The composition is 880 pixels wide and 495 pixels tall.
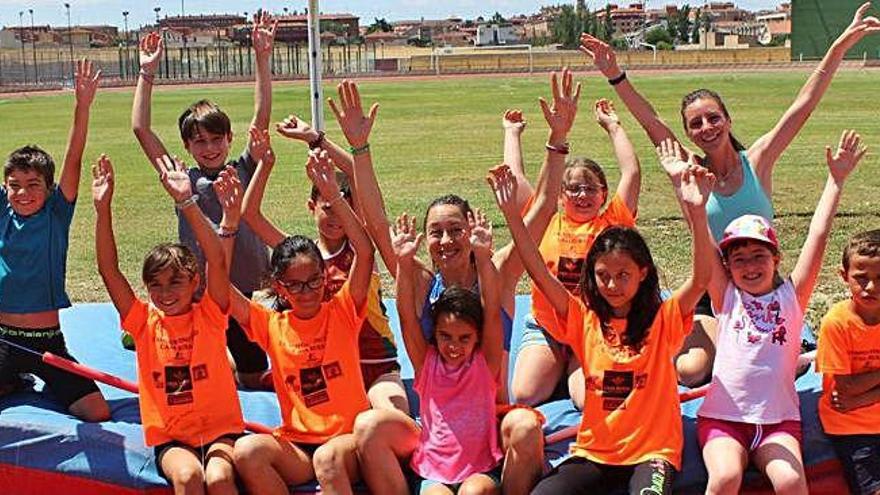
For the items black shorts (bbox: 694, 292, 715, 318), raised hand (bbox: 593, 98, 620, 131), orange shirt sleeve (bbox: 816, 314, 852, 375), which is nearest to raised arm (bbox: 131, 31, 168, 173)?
raised hand (bbox: 593, 98, 620, 131)

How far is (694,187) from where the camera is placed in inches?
159

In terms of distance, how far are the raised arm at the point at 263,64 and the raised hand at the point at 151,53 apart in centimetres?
54

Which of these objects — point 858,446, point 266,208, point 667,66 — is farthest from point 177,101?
point 858,446

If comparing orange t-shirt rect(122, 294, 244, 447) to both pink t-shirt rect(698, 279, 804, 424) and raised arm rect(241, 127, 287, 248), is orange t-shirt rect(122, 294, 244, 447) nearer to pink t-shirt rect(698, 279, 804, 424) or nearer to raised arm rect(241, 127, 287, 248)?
raised arm rect(241, 127, 287, 248)

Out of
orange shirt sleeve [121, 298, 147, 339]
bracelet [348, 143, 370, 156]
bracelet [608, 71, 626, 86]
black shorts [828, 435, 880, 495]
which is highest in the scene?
bracelet [608, 71, 626, 86]

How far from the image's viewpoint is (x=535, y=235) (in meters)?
4.57

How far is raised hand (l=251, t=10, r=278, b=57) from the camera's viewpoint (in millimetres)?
5684

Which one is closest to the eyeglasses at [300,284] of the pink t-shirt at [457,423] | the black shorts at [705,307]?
the pink t-shirt at [457,423]

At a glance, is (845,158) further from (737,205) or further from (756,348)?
(756,348)

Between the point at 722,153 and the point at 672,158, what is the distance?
896 mm

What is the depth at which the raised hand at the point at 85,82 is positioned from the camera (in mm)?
4941

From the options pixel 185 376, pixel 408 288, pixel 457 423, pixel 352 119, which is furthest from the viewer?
pixel 352 119

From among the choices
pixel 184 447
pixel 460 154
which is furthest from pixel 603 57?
pixel 460 154

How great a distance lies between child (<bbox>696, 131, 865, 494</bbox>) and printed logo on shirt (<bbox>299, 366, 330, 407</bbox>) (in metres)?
1.59
